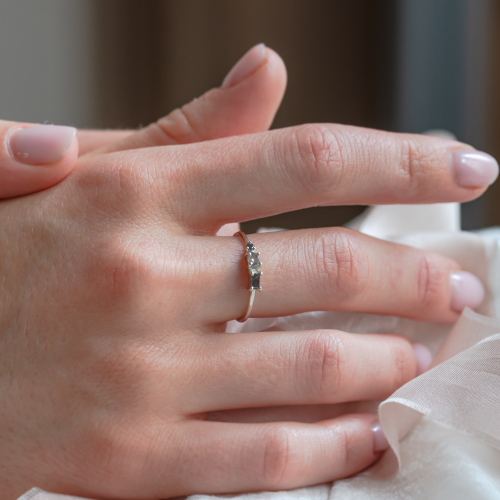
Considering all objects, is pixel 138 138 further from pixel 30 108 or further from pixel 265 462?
pixel 30 108

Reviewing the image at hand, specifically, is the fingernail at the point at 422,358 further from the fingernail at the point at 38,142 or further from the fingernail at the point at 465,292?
the fingernail at the point at 38,142

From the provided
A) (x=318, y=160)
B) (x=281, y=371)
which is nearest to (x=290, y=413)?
(x=281, y=371)

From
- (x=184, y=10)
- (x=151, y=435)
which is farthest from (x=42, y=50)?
(x=151, y=435)

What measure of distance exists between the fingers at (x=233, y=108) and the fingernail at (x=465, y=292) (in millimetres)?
322

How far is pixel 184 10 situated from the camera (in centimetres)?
234

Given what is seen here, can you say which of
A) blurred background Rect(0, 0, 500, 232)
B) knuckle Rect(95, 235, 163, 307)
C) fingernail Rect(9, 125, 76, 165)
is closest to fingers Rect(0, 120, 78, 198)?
fingernail Rect(9, 125, 76, 165)

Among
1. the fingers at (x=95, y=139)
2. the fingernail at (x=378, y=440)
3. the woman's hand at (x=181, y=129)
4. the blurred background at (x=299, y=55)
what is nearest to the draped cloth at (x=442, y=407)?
the fingernail at (x=378, y=440)

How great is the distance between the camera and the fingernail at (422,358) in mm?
544

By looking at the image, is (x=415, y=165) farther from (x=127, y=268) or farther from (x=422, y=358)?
(x=127, y=268)

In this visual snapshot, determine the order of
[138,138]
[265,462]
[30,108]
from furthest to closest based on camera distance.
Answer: [30,108]
[138,138]
[265,462]

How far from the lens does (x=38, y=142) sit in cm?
47

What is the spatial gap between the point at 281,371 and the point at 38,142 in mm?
335

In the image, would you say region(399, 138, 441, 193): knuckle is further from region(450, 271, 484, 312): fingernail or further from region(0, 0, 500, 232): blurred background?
region(0, 0, 500, 232): blurred background

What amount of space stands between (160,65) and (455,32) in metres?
1.48
